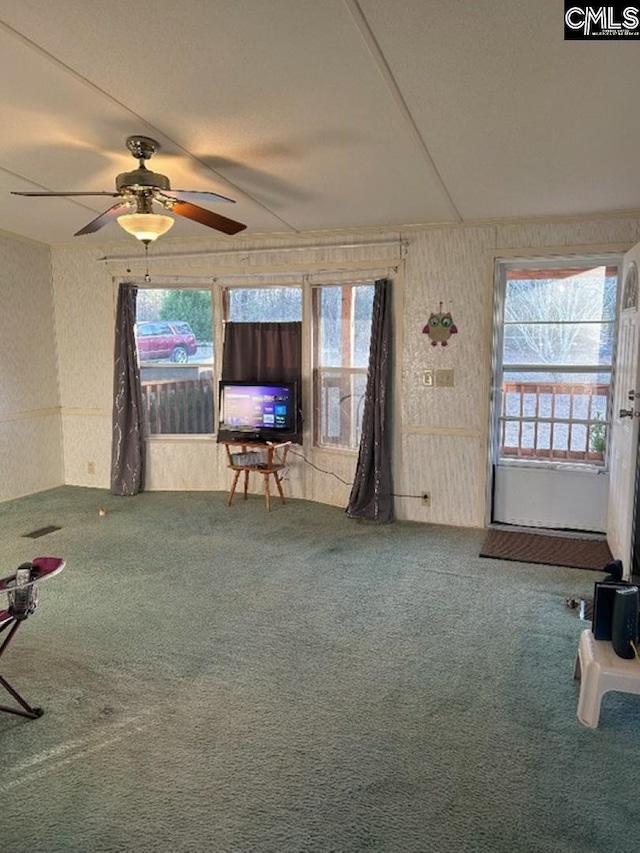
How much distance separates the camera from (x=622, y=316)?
12.6 ft

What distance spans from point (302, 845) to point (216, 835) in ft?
0.82

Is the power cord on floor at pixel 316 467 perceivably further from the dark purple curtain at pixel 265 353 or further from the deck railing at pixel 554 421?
the deck railing at pixel 554 421

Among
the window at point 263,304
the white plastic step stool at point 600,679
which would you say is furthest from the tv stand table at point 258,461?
the white plastic step stool at point 600,679

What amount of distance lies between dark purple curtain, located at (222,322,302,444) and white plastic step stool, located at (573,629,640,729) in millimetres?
3165

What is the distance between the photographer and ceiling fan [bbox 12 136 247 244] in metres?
2.67

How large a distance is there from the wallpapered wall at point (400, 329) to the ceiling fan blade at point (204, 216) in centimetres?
182

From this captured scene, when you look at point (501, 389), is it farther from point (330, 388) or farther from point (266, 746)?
point (266, 746)

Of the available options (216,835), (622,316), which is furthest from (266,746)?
(622,316)

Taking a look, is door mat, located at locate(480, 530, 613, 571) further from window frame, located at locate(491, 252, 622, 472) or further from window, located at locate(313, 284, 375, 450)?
window, located at locate(313, 284, 375, 450)

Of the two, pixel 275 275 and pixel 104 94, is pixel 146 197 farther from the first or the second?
pixel 275 275

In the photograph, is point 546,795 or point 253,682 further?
point 253,682

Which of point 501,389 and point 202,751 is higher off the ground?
point 501,389

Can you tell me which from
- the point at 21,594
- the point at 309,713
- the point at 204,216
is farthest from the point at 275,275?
the point at 309,713

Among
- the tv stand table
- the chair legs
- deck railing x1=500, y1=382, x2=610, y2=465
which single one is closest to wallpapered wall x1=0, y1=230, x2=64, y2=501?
the tv stand table
